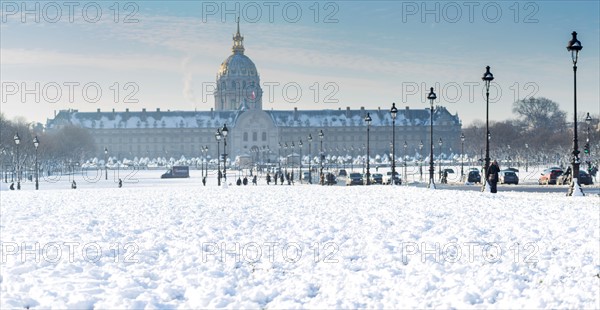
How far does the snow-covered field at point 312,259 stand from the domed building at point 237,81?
518 ft

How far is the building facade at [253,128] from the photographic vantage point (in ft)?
534

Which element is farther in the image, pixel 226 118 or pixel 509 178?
pixel 226 118

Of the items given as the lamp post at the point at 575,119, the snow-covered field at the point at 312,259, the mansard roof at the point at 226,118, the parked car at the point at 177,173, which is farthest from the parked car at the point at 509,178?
the mansard roof at the point at 226,118

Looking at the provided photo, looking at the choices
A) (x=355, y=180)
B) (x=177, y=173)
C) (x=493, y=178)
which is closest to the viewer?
(x=493, y=178)

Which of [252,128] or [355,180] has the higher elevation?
[252,128]

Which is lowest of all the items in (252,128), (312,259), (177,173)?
(177,173)

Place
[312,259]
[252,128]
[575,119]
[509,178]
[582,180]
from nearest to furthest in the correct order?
[312,259] → [575,119] → [582,180] → [509,178] → [252,128]

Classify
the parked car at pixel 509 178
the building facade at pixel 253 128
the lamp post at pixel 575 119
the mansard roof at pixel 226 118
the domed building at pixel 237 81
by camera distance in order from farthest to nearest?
the domed building at pixel 237 81 < the mansard roof at pixel 226 118 < the building facade at pixel 253 128 < the parked car at pixel 509 178 < the lamp post at pixel 575 119

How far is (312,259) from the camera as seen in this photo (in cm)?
1147

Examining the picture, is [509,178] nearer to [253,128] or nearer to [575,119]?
[575,119]

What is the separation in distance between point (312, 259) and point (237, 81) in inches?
6565

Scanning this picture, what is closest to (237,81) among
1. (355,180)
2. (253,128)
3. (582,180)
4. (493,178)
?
(253,128)

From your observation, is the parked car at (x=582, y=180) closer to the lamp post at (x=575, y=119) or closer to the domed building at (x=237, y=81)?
the lamp post at (x=575, y=119)

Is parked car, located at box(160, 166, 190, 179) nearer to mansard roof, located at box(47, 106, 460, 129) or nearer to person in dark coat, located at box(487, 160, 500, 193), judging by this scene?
person in dark coat, located at box(487, 160, 500, 193)
